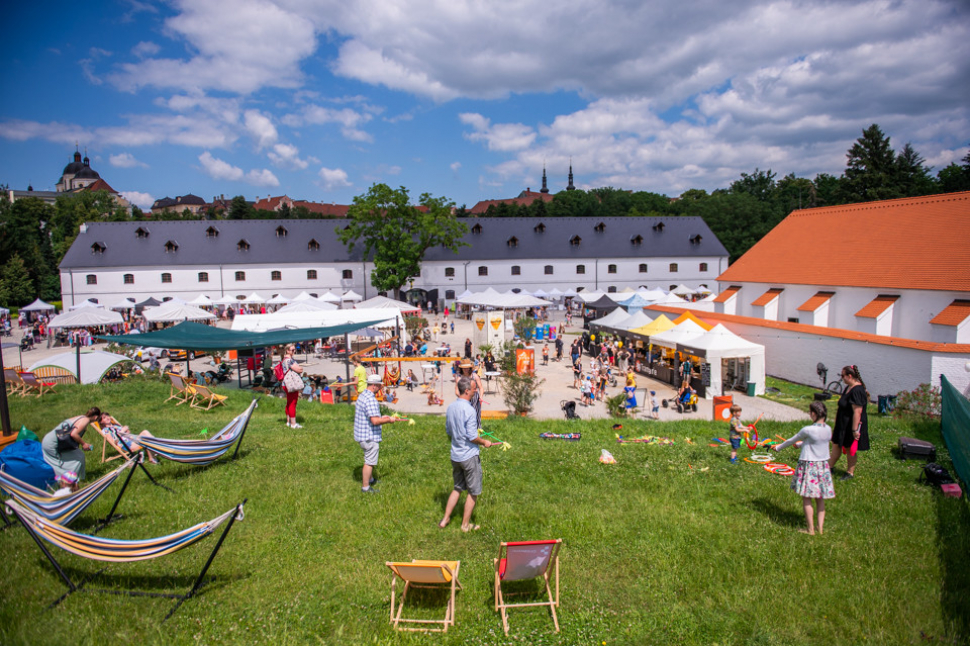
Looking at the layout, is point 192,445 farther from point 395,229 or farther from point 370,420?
point 395,229

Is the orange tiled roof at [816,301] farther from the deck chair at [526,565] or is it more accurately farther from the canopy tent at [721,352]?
the deck chair at [526,565]

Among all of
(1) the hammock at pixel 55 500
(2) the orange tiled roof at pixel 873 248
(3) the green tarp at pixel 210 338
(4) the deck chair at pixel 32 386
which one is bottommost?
(4) the deck chair at pixel 32 386

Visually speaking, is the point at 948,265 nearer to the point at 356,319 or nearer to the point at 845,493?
the point at 845,493

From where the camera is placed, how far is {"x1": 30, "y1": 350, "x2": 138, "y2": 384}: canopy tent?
55.2ft

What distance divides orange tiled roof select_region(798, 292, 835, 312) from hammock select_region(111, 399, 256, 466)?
25793 millimetres

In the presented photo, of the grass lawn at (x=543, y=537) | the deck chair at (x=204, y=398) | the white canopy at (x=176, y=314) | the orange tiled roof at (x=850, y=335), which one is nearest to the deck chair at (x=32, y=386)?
the deck chair at (x=204, y=398)

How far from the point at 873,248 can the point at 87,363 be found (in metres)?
31.9

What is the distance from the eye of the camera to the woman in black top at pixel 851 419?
746 centimetres

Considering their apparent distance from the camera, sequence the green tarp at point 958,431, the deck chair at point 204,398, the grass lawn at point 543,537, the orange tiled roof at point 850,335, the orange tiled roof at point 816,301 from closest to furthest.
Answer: the grass lawn at point 543,537
the green tarp at point 958,431
the deck chair at point 204,398
the orange tiled roof at point 850,335
the orange tiled roof at point 816,301

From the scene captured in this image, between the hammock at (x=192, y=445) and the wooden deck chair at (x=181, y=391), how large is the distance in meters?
5.65

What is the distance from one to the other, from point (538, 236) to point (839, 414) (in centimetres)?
4671

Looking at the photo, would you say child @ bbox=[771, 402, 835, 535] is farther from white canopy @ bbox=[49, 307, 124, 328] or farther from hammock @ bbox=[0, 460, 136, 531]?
white canopy @ bbox=[49, 307, 124, 328]

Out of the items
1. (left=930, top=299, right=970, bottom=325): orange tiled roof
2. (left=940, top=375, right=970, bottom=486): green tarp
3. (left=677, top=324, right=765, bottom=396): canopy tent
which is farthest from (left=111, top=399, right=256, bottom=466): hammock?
(left=930, top=299, right=970, bottom=325): orange tiled roof

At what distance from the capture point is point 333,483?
296 inches
